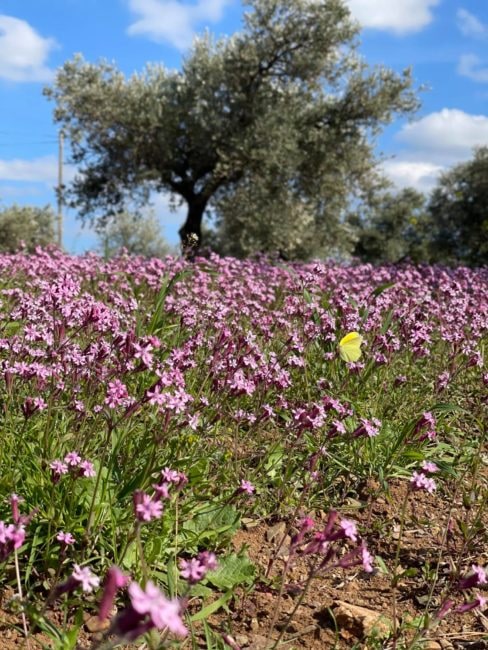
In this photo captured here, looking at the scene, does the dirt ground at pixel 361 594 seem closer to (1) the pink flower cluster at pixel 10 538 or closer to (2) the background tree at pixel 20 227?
(1) the pink flower cluster at pixel 10 538

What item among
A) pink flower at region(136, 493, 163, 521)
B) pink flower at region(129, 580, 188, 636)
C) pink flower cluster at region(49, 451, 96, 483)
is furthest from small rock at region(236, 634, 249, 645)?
pink flower at region(129, 580, 188, 636)

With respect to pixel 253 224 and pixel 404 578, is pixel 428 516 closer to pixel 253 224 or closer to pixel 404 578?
pixel 404 578

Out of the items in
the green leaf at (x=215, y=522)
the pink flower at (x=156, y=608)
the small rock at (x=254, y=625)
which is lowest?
the small rock at (x=254, y=625)

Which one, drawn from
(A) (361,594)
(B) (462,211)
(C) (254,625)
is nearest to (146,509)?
(C) (254,625)

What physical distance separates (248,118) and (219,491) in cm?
2420

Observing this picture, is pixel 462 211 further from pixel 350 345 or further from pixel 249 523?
pixel 249 523

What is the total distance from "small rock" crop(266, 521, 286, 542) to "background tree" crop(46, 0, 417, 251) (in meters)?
22.5

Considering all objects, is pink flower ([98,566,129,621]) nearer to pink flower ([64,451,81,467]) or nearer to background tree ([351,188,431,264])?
pink flower ([64,451,81,467])

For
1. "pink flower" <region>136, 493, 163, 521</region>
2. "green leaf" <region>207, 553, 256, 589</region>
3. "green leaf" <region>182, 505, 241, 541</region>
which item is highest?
"pink flower" <region>136, 493, 163, 521</region>

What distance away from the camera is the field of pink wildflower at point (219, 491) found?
2.98 m

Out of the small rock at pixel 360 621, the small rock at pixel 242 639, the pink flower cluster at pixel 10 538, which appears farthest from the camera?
the small rock at pixel 360 621

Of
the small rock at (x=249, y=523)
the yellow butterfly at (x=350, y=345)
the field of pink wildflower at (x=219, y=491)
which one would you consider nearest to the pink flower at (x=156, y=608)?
the field of pink wildflower at (x=219, y=491)

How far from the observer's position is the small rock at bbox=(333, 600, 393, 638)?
3.27m

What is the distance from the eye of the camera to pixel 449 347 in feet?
23.9
